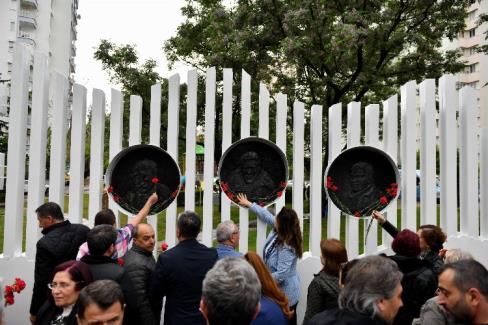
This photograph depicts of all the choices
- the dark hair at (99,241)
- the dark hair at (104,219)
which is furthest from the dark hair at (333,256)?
the dark hair at (104,219)

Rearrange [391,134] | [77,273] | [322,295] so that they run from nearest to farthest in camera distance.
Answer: [77,273]
[322,295]
[391,134]

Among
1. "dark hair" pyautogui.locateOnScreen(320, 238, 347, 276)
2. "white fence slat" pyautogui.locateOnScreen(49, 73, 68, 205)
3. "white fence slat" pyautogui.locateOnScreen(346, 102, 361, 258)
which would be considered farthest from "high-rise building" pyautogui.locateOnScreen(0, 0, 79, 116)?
"dark hair" pyautogui.locateOnScreen(320, 238, 347, 276)

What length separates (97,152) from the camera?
18.8 ft

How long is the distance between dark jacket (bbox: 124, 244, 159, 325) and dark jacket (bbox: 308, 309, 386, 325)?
1.71m

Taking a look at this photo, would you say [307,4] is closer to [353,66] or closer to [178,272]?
[353,66]

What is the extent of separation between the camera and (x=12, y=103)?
5684mm

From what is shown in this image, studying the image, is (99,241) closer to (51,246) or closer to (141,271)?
(141,271)

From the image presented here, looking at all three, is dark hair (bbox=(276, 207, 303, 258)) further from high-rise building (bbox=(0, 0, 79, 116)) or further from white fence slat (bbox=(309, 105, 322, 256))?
high-rise building (bbox=(0, 0, 79, 116))

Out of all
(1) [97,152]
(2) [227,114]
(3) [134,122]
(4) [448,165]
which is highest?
(2) [227,114]

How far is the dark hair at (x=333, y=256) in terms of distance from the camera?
3.47 meters

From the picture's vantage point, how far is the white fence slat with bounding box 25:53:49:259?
558 centimetres

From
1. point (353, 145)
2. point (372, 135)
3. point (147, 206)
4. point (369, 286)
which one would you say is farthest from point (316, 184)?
point (369, 286)

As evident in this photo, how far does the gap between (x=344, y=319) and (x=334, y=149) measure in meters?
4.12

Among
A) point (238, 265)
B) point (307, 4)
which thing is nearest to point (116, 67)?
point (307, 4)
